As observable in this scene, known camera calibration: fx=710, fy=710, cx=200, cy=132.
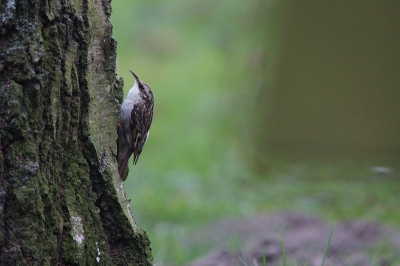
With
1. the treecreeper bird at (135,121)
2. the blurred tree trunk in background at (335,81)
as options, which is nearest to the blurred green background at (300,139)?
the blurred tree trunk in background at (335,81)

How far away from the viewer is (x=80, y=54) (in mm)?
2723

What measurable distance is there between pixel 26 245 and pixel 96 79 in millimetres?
759

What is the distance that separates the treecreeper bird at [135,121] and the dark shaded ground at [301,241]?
2.50ft

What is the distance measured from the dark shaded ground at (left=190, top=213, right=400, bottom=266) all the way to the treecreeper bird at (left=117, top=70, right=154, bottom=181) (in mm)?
761

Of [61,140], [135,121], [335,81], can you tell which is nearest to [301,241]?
[135,121]

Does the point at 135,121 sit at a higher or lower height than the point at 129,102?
lower

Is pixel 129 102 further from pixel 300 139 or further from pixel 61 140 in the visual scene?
pixel 300 139

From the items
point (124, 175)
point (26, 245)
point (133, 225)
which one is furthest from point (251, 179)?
point (26, 245)

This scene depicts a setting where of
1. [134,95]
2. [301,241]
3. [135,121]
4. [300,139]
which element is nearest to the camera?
[135,121]

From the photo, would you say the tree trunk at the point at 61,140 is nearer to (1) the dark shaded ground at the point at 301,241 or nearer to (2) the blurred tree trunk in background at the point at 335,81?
(1) the dark shaded ground at the point at 301,241

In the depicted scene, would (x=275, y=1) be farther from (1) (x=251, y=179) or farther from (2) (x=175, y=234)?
(2) (x=175, y=234)

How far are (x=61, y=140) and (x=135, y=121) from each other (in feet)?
4.83

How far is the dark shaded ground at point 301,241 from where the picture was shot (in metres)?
4.03

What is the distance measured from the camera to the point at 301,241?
4652mm
